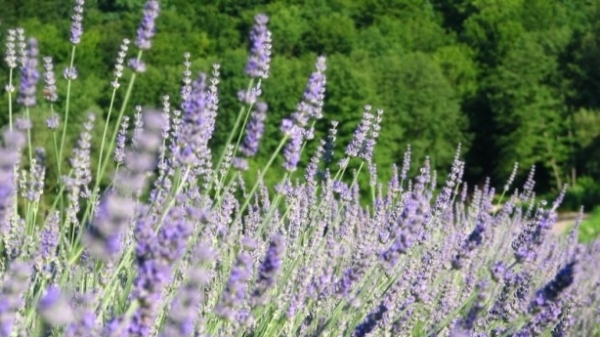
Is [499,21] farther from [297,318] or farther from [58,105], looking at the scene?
[297,318]

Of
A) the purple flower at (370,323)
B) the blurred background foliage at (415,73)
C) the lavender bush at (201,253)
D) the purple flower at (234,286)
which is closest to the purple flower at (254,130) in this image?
the lavender bush at (201,253)

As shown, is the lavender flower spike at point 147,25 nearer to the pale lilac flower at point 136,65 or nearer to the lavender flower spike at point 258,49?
the pale lilac flower at point 136,65

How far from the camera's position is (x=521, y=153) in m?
24.4

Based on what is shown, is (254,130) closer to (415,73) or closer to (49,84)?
(49,84)

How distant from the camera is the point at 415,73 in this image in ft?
83.0

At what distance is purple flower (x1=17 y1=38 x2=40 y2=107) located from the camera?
4.80ft

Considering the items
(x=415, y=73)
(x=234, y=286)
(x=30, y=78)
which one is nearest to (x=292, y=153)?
(x=30, y=78)

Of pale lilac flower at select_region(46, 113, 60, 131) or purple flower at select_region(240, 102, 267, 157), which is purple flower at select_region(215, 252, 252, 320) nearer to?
purple flower at select_region(240, 102, 267, 157)

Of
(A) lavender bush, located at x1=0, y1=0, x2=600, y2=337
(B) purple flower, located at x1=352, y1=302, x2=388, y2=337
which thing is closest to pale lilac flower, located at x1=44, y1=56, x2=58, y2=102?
(A) lavender bush, located at x1=0, y1=0, x2=600, y2=337

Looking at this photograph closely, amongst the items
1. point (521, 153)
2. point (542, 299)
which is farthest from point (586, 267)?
point (521, 153)

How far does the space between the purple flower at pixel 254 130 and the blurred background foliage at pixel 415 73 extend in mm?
14684

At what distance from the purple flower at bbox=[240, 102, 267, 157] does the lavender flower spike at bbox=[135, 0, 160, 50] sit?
0.23 m

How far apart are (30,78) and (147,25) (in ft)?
0.62

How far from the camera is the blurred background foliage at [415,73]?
73.9 ft
